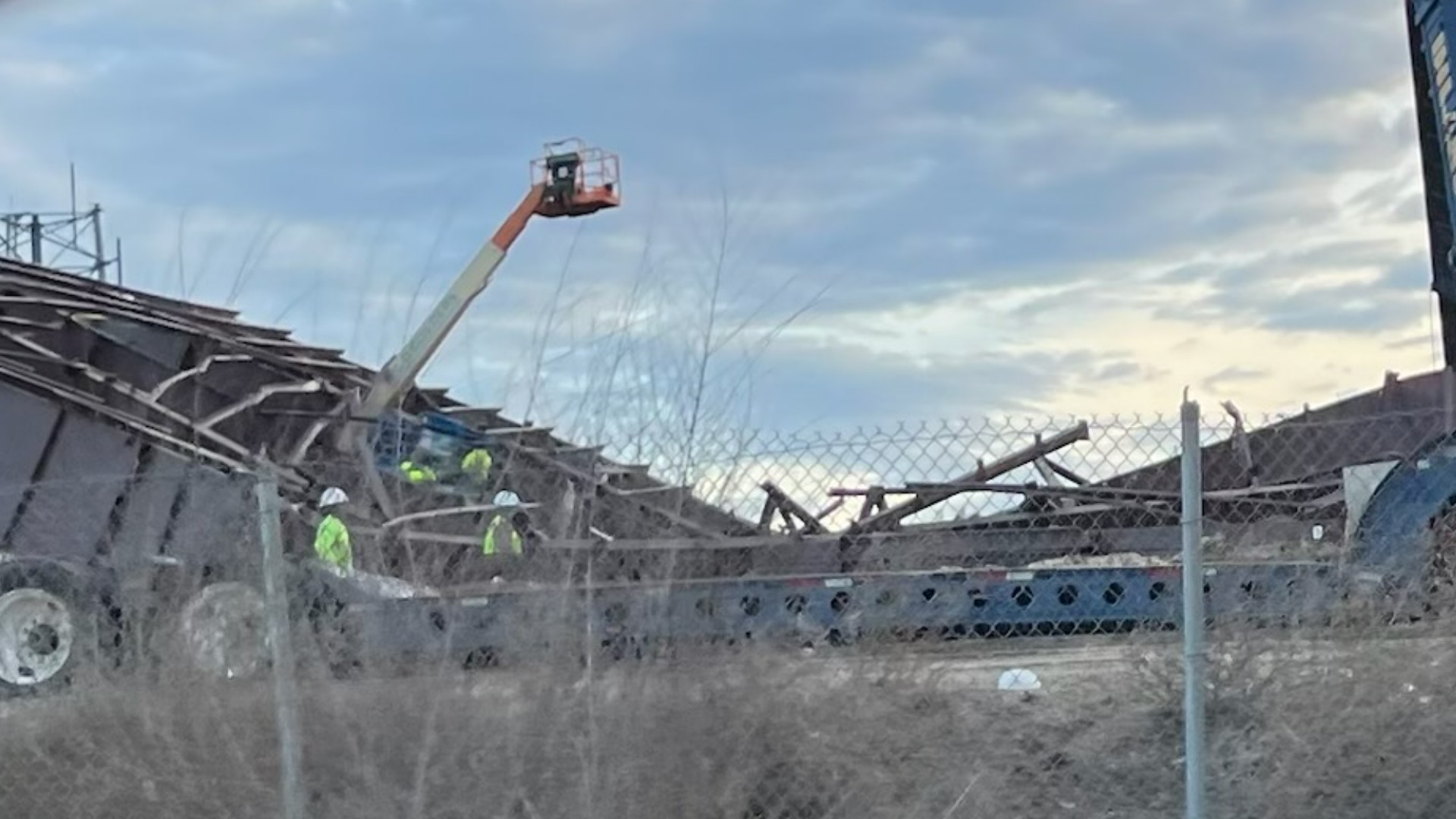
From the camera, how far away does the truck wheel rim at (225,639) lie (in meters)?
7.09

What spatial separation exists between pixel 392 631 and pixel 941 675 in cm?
227

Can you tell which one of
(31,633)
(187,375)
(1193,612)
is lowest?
(31,633)

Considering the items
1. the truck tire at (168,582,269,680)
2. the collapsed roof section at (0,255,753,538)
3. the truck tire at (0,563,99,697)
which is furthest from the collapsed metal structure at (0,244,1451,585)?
the truck tire at (168,582,269,680)

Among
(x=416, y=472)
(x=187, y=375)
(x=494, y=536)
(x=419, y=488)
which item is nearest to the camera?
(x=494, y=536)

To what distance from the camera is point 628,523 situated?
24.4ft

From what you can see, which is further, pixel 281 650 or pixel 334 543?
pixel 334 543

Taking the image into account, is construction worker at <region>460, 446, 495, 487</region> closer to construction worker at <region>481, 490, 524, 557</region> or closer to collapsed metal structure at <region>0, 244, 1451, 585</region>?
collapsed metal structure at <region>0, 244, 1451, 585</region>

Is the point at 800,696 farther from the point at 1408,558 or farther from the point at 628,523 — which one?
the point at 1408,558

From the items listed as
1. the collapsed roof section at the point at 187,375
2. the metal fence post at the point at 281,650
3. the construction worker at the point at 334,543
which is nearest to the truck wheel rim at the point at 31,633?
the collapsed roof section at the point at 187,375

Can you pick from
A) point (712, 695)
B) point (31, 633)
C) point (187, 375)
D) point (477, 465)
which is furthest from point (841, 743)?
point (187, 375)

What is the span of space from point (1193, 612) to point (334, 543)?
4.70 meters

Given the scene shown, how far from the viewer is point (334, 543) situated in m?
8.33

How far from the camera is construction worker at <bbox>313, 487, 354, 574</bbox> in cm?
816

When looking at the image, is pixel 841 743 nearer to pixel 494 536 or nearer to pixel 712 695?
pixel 712 695
